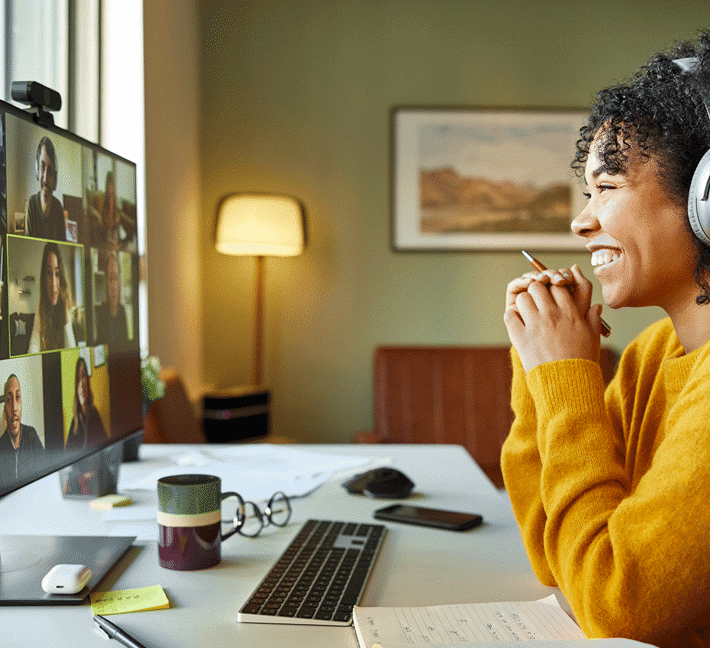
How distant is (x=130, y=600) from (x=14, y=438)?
23 cm

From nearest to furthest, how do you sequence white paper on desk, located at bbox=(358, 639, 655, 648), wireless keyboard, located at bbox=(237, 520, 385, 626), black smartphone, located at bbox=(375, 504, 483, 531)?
white paper on desk, located at bbox=(358, 639, 655, 648) < wireless keyboard, located at bbox=(237, 520, 385, 626) < black smartphone, located at bbox=(375, 504, 483, 531)

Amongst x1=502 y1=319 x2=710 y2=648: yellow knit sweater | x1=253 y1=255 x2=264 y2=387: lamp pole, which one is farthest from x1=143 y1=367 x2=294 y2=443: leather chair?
x1=502 y1=319 x2=710 y2=648: yellow knit sweater

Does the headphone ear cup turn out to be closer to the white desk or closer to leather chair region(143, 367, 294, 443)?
the white desk

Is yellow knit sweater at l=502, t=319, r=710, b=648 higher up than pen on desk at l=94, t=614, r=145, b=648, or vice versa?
yellow knit sweater at l=502, t=319, r=710, b=648

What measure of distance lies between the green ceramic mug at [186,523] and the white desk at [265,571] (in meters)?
0.02

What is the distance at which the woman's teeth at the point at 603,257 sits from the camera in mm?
881

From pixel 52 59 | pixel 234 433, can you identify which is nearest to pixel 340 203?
pixel 234 433

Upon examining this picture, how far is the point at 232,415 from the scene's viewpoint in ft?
9.52

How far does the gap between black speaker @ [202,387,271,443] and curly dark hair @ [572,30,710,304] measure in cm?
224

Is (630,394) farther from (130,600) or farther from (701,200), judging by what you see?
(130,600)

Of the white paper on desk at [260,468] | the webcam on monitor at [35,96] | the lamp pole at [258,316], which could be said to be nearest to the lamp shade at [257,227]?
the lamp pole at [258,316]

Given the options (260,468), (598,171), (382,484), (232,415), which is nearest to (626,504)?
(598,171)

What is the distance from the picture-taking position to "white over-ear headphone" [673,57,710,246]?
76 cm

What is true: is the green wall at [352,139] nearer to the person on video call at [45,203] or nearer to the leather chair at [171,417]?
the leather chair at [171,417]
